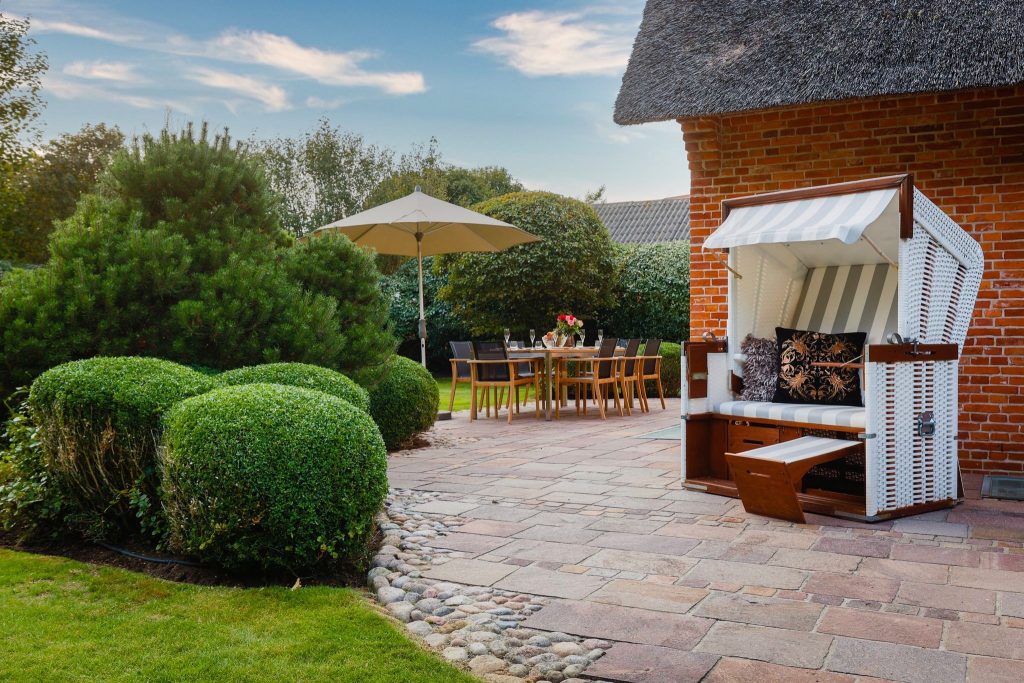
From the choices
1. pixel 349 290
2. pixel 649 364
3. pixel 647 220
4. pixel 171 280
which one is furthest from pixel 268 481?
pixel 647 220

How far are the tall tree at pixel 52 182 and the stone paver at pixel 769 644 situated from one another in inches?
812

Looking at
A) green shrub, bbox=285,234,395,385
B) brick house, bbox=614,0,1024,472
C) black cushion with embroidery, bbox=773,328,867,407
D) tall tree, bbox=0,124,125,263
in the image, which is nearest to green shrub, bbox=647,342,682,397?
brick house, bbox=614,0,1024,472

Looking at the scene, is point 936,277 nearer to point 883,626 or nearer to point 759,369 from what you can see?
point 759,369

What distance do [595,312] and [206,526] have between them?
41.0 ft

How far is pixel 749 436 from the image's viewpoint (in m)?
5.82

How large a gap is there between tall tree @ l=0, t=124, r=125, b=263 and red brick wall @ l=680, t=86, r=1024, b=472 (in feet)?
62.5

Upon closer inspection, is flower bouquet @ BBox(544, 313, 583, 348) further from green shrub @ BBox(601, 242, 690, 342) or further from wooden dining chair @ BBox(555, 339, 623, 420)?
green shrub @ BBox(601, 242, 690, 342)

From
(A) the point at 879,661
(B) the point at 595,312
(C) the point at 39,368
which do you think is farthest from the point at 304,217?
(A) the point at 879,661

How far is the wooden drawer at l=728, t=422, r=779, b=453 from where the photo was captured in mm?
5691

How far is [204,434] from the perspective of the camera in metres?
3.83

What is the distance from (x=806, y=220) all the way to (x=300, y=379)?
133 inches

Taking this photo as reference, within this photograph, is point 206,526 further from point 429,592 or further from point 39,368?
point 39,368

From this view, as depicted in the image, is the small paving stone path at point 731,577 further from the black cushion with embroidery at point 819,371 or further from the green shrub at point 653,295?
the green shrub at point 653,295

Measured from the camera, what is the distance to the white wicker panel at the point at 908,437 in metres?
4.88
